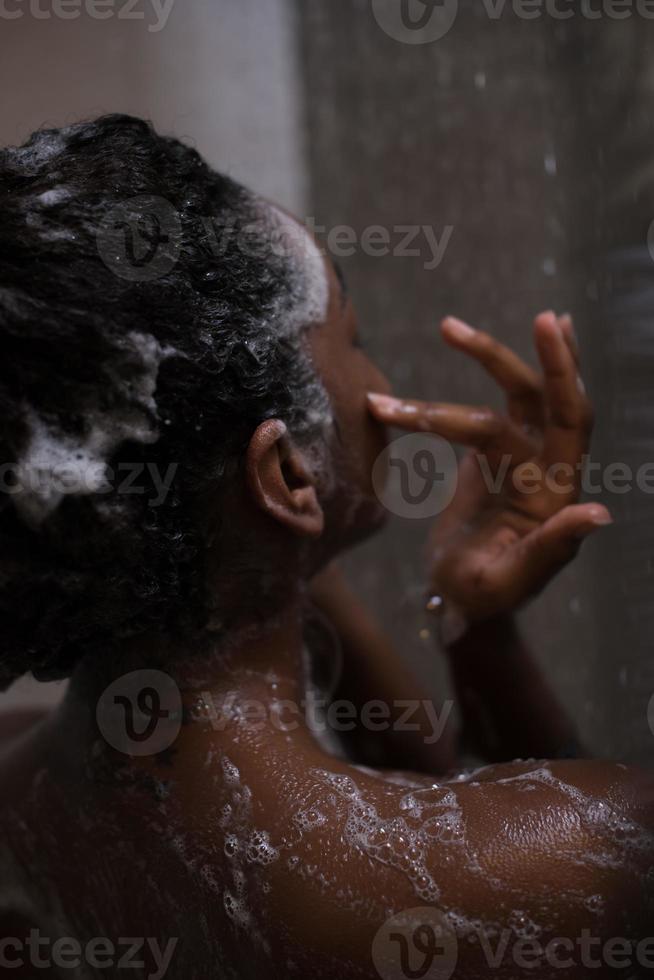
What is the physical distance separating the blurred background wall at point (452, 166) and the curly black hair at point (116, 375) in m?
0.14

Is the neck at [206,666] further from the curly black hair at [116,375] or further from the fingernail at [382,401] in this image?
the fingernail at [382,401]

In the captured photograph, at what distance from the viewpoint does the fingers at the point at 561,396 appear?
0.75m

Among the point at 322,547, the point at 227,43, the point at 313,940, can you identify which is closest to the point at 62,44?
the point at 227,43

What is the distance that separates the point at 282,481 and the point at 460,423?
195mm

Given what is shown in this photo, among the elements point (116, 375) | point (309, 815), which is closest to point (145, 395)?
point (116, 375)

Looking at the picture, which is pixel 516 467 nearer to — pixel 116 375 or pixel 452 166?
pixel 116 375

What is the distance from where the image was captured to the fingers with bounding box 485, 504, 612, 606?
0.71 metres

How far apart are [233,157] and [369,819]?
43.8 inches

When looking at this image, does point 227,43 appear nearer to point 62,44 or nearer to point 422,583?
point 62,44

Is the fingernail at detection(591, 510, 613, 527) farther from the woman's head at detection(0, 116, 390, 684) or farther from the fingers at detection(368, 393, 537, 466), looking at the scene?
the woman's head at detection(0, 116, 390, 684)

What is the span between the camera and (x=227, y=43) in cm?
139

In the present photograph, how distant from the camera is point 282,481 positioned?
65cm

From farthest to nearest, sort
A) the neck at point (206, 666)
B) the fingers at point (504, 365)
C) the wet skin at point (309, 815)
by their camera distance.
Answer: the fingers at point (504, 365)
the neck at point (206, 666)
the wet skin at point (309, 815)

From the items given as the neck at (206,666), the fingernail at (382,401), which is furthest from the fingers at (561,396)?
the neck at (206,666)
